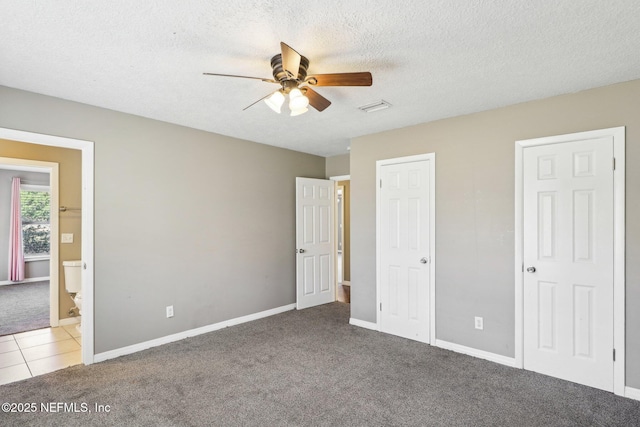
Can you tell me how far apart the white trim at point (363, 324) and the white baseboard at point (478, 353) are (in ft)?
2.62

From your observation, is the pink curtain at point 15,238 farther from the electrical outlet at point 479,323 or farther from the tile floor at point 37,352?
the electrical outlet at point 479,323

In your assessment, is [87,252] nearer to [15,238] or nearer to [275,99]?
[275,99]

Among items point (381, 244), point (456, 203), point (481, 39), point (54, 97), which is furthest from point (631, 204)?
point (54, 97)

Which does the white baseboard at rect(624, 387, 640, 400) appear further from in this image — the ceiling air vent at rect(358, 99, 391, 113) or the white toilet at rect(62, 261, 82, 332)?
the white toilet at rect(62, 261, 82, 332)

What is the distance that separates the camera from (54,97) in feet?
9.55

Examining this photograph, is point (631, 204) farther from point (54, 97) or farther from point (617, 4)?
point (54, 97)

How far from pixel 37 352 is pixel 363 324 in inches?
141

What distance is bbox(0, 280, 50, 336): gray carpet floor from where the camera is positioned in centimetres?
422

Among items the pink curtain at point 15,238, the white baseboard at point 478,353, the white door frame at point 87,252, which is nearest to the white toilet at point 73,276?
the white door frame at point 87,252

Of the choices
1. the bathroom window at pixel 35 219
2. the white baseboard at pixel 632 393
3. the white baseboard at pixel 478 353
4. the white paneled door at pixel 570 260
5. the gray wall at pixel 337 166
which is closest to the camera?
the white baseboard at pixel 632 393

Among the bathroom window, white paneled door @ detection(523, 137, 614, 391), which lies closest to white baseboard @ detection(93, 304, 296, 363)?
white paneled door @ detection(523, 137, 614, 391)

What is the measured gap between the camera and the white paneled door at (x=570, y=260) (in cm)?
265

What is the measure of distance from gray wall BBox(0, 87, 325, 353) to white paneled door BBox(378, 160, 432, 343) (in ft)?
5.35

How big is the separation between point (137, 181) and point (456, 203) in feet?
11.1
